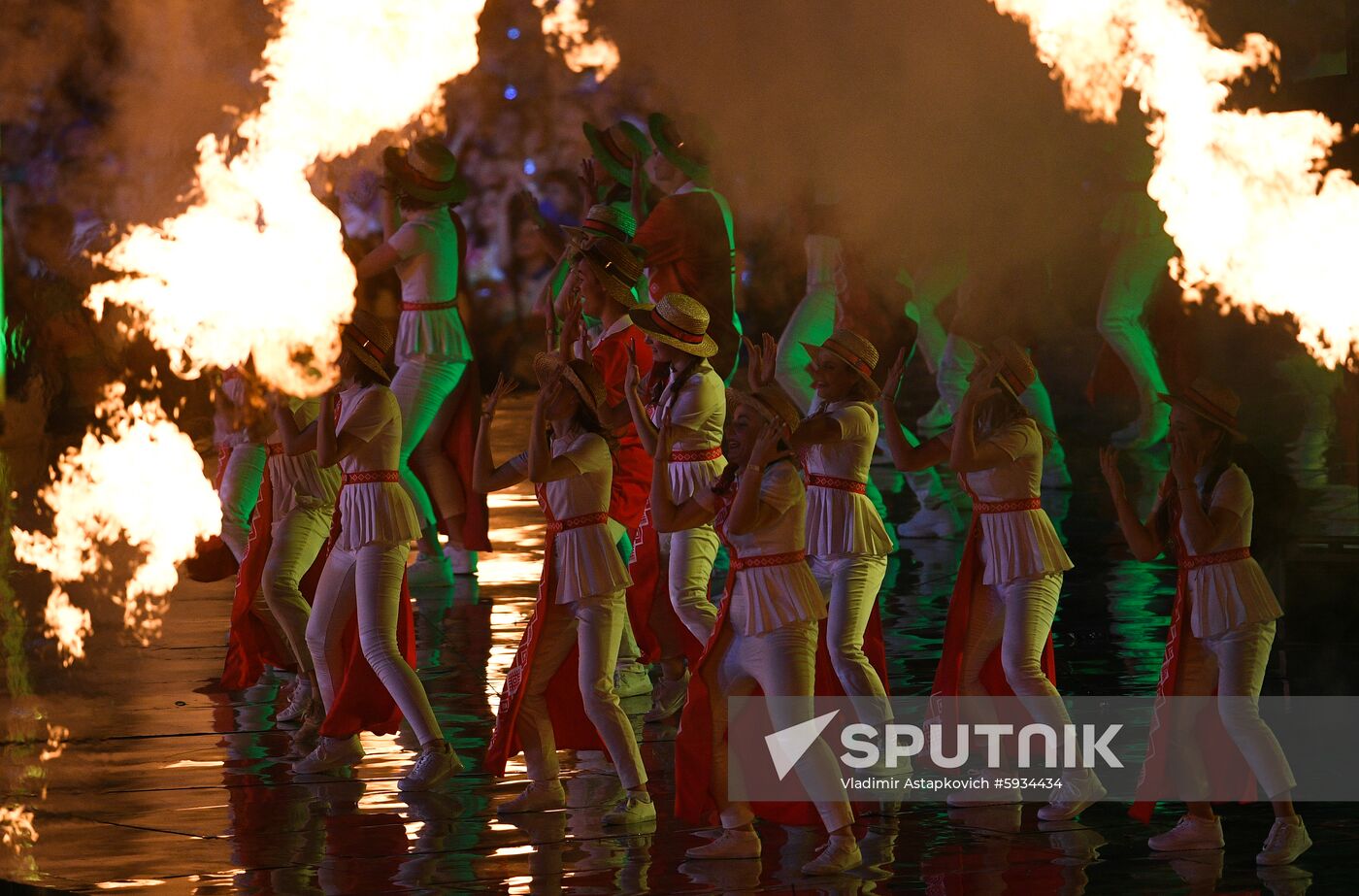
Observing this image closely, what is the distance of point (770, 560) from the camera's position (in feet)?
20.1

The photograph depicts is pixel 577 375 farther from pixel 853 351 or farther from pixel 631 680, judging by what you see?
pixel 631 680

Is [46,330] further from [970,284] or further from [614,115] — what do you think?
[970,284]

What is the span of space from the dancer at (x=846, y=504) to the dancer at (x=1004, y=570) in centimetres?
20

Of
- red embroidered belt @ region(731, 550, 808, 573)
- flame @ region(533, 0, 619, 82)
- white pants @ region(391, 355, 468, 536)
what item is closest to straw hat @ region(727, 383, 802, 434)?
red embroidered belt @ region(731, 550, 808, 573)

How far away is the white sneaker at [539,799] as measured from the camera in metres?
6.76

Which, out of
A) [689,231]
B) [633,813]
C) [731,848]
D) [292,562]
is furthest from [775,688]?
[689,231]

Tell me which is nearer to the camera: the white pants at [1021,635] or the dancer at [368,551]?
the white pants at [1021,635]

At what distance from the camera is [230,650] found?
8.70 meters

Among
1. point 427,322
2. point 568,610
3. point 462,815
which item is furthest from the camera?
point 427,322

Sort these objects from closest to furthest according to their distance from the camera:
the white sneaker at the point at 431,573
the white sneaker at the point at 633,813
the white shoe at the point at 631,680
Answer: the white sneaker at the point at 633,813
the white shoe at the point at 631,680
the white sneaker at the point at 431,573

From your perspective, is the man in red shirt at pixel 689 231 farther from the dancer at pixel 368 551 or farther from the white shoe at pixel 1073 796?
the white shoe at pixel 1073 796

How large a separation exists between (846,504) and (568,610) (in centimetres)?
107

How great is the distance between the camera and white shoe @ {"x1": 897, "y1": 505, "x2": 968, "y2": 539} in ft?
41.8

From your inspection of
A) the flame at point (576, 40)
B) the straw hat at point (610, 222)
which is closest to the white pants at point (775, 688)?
the straw hat at point (610, 222)
